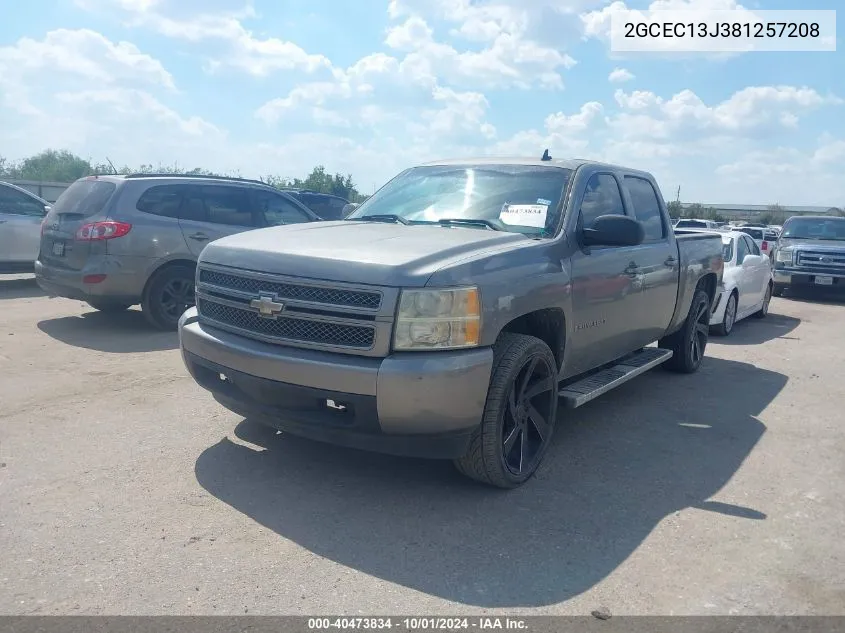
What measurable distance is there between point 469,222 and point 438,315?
4.46ft

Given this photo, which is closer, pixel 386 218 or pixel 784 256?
pixel 386 218

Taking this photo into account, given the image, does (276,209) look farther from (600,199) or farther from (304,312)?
(304,312)

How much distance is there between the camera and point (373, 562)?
11.1ft

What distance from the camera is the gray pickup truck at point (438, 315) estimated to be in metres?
3.72

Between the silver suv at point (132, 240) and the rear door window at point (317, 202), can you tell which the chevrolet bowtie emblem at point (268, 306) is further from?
the rear door window at point (317, 202)

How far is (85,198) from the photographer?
825 cm

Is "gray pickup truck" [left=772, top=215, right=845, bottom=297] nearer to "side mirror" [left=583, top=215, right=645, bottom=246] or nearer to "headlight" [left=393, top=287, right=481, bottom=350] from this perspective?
"side mirror" [left=583, top=215, right=645, bottom=246]

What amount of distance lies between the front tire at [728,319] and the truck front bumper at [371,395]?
24.2 feet

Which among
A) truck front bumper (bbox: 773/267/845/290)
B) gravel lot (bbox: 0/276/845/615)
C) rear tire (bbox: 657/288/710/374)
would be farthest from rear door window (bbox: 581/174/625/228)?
truck front bumper (bbox: 773/267/845/290)

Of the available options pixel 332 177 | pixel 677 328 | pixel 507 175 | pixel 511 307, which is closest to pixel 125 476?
pixel 511 307

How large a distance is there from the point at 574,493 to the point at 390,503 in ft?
3.58

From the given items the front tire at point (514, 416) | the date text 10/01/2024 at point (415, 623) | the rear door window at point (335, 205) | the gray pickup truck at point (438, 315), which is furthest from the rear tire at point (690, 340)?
the rear door window at point (335, 205)

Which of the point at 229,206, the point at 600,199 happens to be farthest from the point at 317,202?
the point at 600,199

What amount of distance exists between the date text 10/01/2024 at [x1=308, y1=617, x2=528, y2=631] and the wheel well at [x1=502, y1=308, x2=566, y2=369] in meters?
1.91
